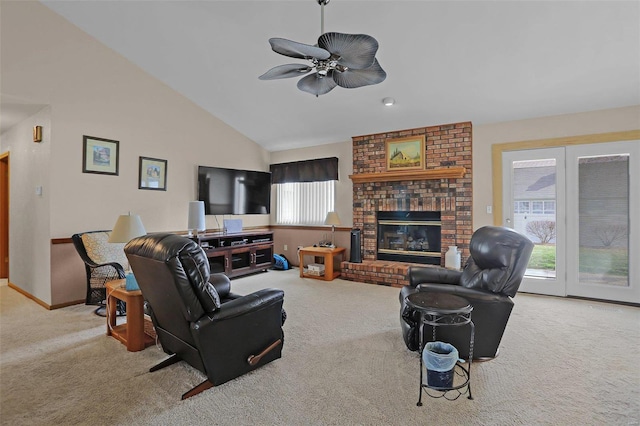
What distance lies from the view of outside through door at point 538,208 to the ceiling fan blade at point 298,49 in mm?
3639

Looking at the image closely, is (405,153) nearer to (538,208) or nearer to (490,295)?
(538,208)

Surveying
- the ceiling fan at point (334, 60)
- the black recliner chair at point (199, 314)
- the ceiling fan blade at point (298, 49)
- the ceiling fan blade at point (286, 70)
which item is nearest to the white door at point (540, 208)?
the ceiling fan at point (334, 60)

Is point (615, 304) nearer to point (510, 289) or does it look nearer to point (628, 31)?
point (510, 289)

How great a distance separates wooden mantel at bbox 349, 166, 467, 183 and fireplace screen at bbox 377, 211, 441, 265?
0.60 meters

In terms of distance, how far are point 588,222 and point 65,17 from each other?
6970 millimetres

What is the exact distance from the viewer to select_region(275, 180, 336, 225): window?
6.19 metres

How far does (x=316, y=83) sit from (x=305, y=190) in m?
3.71

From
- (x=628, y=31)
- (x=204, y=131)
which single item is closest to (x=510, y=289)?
(x=628, y=31)

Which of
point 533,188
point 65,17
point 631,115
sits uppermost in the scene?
point 65,17

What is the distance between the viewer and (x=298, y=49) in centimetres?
218

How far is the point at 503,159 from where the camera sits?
4582 mm

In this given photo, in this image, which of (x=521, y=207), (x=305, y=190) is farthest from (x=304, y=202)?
(x=521, y=207)

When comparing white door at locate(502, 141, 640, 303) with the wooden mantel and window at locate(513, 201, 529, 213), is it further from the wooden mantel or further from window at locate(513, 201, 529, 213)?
the wooden mantel

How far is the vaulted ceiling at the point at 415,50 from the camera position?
2.94 m
